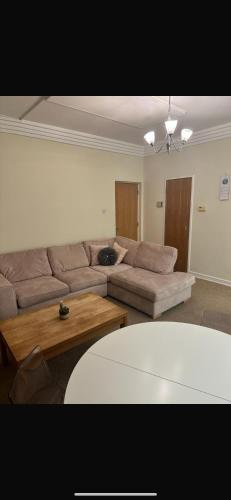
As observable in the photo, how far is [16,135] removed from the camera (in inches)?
126

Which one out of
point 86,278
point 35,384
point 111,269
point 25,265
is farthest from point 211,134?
point 35,384

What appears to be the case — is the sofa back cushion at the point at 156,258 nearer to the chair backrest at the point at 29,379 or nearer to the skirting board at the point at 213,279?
the skirting board at the point at 213,279

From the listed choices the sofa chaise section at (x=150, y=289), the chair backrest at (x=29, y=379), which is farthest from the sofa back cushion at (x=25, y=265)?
the chair backrest at (x=29, y=379)

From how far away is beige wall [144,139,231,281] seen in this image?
3729mm

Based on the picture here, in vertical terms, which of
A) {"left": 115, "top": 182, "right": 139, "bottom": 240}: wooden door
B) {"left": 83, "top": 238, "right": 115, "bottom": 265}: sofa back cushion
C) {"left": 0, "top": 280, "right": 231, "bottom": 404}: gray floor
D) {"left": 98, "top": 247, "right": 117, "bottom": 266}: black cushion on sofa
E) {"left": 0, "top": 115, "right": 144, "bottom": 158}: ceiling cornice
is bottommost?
{"left": 0, "top": 280, "right": 231, "bottom": 404}: gray floor

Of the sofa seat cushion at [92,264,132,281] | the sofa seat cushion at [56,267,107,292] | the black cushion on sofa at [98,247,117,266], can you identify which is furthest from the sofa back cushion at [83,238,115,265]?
the sofa seat cushion at [56,267,107,292]

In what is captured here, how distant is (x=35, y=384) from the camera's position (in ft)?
4.09

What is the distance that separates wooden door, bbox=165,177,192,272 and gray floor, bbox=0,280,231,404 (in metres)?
0.71

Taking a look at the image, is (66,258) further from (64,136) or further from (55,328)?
(64,136)

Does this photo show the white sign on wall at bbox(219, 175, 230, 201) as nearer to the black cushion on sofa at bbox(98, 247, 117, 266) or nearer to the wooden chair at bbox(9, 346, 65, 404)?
the black cushion on sofa at bbox(98, 247, 117, 266)

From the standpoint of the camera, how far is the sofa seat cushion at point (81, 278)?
120 inches

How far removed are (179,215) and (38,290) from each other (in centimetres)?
301
